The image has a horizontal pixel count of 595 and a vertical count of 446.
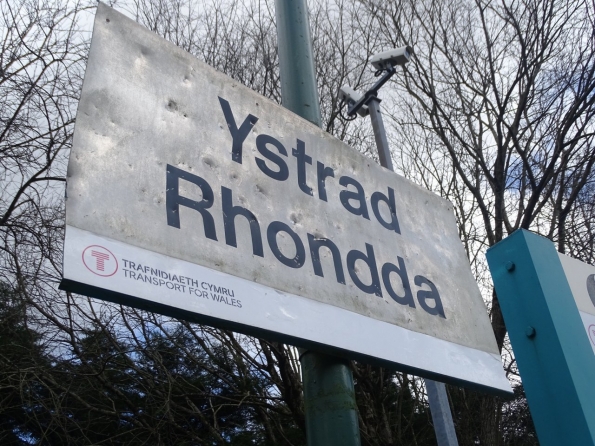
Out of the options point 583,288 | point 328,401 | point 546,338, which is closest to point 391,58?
point 583,288

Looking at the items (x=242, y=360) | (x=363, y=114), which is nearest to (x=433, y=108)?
(x=363, y=114)

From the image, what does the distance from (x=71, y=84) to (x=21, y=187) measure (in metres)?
1.29

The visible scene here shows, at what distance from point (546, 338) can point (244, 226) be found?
1.88 metres

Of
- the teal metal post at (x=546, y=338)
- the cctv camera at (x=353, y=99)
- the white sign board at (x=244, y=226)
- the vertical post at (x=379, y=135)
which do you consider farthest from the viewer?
the cctv camera at (x=353, y=99)

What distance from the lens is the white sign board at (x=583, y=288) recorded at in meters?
3.92

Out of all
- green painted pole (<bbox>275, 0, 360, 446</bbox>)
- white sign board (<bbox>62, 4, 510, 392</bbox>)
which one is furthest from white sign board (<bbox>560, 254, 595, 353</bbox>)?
green painted pole (<bbox>275, 0, 360, 446</bbox>)

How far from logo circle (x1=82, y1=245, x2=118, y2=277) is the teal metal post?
7.72 feet

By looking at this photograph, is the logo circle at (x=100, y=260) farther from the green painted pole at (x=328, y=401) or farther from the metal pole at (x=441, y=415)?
the metal pole at (x=441, y=415)

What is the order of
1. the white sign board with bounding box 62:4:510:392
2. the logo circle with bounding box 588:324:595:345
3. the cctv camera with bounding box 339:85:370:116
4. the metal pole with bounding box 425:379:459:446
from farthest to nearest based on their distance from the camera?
the cctv camera with bounding box 339:85:370:116 → the metal pole with bounding box 425:379:459:446 → the logo circle with bounding box 588:324:595:345 → the white sign board with bounding box 62:4:510:392

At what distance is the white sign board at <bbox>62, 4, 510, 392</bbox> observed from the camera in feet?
7.32

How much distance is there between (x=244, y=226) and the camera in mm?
2611

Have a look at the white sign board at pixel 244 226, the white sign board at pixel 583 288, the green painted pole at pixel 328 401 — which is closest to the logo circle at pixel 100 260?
the white sign board at pixel 244 226

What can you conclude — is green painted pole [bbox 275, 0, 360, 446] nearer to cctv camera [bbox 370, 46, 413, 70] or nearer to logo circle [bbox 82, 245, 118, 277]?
logo circle [bbox 82, 245, 118, 277]

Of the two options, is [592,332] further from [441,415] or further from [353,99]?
[353,99]
